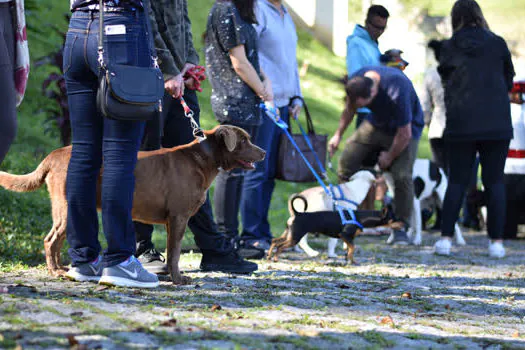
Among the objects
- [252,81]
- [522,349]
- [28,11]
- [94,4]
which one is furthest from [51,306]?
[28,11]

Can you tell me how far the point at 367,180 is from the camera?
8695mm

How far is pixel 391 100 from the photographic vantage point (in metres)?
8.58

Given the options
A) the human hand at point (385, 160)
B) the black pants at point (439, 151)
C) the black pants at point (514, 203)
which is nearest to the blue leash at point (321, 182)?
the human hand at point (385, 160)

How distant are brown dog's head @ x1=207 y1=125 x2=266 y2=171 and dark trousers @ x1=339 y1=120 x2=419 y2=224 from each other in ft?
11.0

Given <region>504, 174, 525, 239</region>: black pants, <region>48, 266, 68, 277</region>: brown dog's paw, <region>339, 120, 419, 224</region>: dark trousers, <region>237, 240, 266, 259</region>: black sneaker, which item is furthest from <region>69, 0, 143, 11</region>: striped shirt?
<region>504, 174, 525, 239</region>: black pants

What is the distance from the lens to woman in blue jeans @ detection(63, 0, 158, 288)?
449 cm

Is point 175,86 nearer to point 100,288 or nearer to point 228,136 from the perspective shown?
point 228,136

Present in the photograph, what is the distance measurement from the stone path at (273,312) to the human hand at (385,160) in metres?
2.25

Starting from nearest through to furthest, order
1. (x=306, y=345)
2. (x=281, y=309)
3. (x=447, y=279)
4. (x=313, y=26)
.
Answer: (x=306, y=345), (x=281, y=309), (x=447, y=279), (x=313, y=26)

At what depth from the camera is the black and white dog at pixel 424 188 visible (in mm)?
9664

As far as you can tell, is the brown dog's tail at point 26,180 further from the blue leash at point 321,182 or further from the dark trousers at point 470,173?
the dark trousers at point 470,173

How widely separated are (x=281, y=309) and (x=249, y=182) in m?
3.19

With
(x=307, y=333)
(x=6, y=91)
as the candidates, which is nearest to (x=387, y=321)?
(x=307, y=333)

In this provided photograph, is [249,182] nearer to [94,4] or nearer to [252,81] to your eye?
[252,81]
